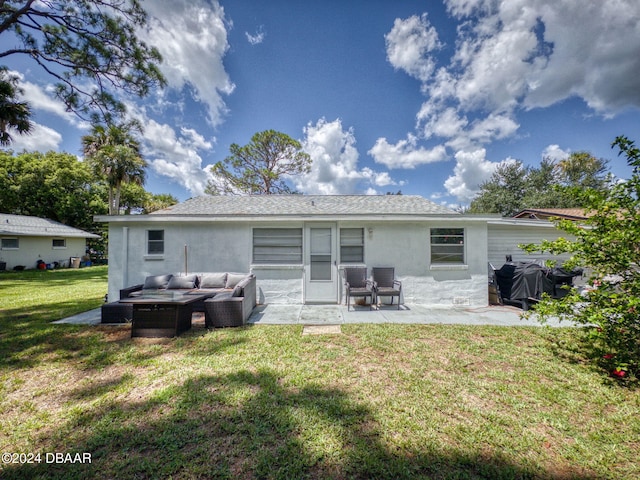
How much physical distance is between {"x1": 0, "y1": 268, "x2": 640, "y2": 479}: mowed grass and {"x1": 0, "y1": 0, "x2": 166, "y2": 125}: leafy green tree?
979 centimetres

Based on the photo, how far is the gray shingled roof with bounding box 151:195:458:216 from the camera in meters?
7.96

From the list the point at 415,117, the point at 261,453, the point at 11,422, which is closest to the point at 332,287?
the point at 261,453

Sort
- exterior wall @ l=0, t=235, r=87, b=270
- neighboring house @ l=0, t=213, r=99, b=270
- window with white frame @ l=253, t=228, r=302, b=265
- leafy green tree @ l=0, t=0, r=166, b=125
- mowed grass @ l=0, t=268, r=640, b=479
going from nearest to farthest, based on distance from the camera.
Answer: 1. mowed grass @ l=0, t=268, r=640, b=479
2. window with white frame @ l=253, t=228, r=302, b=265
3. leafy green tree @ l=0, t=0, r=166, b=125
4. neighboring house @ l=0, t=213, r=99, b=270
5. exterior wall @ l=0, t=235, r=87, b=270

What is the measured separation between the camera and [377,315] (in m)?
6.04

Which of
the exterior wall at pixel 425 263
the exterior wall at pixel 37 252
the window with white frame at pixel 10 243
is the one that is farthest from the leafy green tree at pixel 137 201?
the exterior wall at pixel 425 263

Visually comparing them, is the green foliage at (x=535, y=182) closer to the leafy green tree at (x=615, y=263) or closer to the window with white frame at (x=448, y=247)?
the window with white frame at (x=448, y=247)

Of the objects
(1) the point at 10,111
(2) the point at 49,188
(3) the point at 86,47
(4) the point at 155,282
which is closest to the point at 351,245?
(4) the point at 155,282

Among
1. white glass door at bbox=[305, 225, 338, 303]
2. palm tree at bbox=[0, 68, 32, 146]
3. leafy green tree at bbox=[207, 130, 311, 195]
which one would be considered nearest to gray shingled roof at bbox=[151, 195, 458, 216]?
white glass door at bbox=[305, 225, 338, 303]

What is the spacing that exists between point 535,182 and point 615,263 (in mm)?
27493

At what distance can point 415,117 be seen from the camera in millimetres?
13109

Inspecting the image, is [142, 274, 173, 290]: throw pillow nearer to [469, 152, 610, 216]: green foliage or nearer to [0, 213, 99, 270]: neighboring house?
[0, 213, 99, 270]: neighboring house

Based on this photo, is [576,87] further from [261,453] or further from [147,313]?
[147,313]

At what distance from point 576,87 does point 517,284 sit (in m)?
10.4

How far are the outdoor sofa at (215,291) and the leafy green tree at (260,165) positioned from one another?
1290 centimetres
